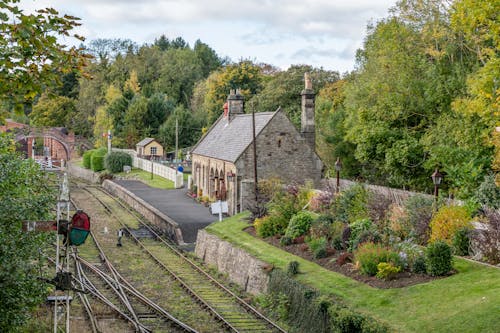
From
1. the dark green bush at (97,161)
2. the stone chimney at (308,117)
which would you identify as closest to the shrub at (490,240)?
the stone chimney at (308,117)

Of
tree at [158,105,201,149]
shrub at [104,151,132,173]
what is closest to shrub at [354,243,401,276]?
shrub at [104,151,132,173]

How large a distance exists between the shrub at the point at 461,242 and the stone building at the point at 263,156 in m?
18.1

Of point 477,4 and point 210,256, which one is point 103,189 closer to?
point 210,256

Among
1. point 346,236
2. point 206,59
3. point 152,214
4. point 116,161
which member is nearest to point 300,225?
point 346,236

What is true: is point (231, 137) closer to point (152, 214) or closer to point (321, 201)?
point (152, 214)

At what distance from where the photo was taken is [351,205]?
27047 mm

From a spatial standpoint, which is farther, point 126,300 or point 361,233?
point 361,233

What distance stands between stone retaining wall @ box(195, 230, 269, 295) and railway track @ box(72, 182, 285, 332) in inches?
31.1

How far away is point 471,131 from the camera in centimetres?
3412

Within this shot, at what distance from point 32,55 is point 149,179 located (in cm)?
5193

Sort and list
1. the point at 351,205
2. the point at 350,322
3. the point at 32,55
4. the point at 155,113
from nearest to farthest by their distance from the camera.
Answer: the point at 32,55 < the point at 350,322 < the point at 351,205 < the point at 155,113

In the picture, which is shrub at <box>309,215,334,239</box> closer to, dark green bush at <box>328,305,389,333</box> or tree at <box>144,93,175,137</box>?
dark green bush at <box>328,305,389,333</box>

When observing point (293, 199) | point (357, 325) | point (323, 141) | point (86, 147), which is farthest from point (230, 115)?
point (86, 147)

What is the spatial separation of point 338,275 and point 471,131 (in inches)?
615
